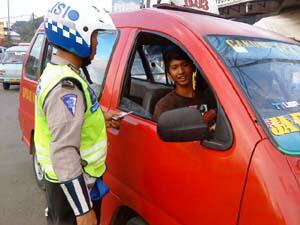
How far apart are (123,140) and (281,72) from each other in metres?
1.06

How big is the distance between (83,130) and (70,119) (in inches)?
8.1

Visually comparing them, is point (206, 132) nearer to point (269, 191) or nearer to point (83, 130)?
point (269, 191)

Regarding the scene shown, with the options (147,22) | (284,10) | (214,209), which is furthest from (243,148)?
(284,10)

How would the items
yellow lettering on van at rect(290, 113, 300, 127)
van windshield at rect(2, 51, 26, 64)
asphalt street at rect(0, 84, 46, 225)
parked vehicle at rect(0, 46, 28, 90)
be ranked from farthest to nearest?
van windshield at rect(2, 51, 26, 64) → parked vehicle at rect(0, 46, 28, 90) → asphalt street at rect(0, 84, 46, 225) → yellow lettering on van at rect(290, 113, 300, 127)

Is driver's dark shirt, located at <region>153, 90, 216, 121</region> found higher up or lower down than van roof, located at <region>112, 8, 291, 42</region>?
lower down

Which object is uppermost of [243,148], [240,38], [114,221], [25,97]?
[240,38]

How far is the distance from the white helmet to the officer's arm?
10.5 inches

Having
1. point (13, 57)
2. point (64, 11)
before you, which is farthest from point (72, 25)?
point (13, 57)

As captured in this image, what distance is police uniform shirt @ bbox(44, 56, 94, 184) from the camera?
2191 millimetres

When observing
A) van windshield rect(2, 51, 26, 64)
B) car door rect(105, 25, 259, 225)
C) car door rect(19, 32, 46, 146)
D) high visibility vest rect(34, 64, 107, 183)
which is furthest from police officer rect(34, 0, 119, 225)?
van windshield rect(2, 51, 26, 64)

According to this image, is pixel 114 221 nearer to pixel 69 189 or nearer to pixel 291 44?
pixel 69 189

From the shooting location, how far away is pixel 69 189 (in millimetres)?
2238

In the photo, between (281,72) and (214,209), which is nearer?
(214,209)

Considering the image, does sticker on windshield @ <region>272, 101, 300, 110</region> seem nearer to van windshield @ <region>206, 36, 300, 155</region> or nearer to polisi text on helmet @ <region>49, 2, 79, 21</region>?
van windshield @ <region>206, 36, 300, 155</region>
